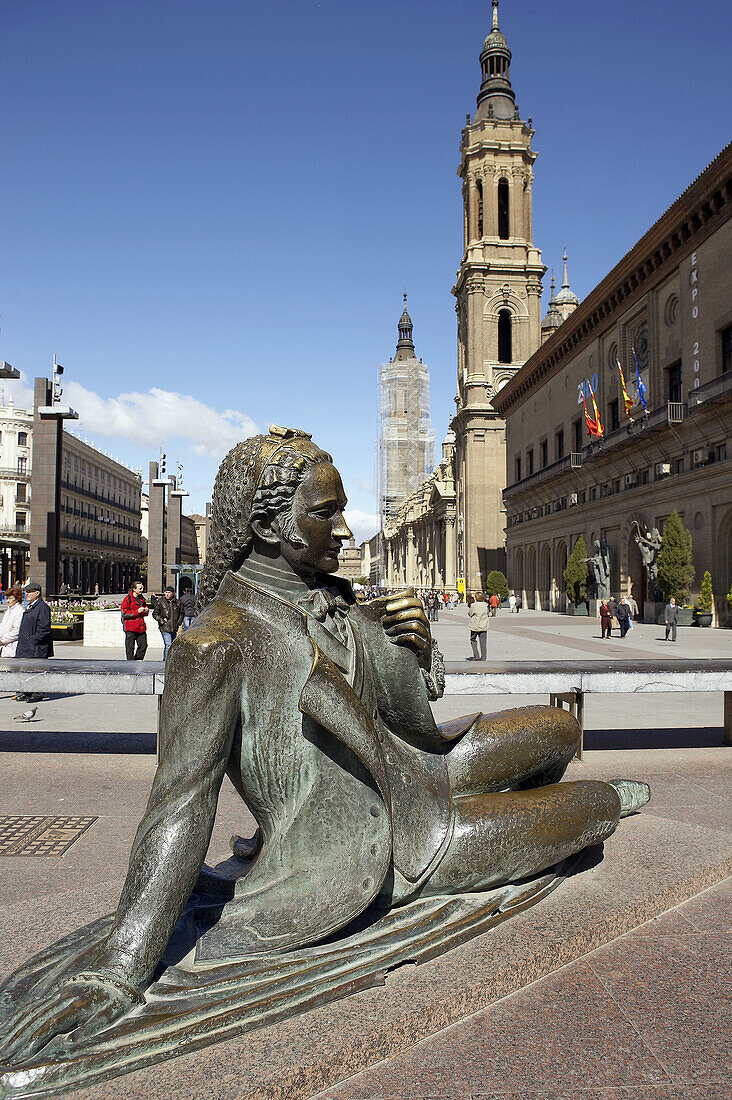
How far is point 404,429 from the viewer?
96.1 m

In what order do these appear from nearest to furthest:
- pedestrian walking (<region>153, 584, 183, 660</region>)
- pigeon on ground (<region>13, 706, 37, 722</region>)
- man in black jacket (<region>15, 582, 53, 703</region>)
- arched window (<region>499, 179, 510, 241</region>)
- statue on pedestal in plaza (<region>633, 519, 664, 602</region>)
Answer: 1. pigeon on ground (<region>13, 706, 37, 722</region>)
2. man in black jacket (<region>15, 582, 53, 703</region>)
3. pedestrian walking (<region>153, 584, 183, 660</region>)
4. statue on pedestal in plaza (<region>633, 519, 664, 602</region>)
5. arched window (<region>499, 179, 510, 241</region>)

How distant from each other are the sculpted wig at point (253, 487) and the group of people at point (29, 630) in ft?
26.9

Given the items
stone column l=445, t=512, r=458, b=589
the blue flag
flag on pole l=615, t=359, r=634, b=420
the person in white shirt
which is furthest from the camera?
stone column l=445, t=512, r=458, b=589

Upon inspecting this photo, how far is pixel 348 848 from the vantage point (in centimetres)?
204

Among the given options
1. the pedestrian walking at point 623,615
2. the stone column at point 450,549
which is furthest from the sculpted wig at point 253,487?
the stone column at point 450,549

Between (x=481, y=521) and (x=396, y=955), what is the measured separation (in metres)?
62.9

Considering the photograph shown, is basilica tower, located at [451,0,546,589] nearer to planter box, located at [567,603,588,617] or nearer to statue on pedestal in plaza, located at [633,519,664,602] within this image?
planter box, located at [567,603,588,617]

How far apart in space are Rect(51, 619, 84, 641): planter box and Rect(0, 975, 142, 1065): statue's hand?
1993 cm

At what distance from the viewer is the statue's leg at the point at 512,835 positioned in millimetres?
2291

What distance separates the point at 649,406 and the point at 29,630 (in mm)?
31458

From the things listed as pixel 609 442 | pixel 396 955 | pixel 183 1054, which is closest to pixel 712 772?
pixel 396 955

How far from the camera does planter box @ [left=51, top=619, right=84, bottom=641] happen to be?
Result: 20.2 m

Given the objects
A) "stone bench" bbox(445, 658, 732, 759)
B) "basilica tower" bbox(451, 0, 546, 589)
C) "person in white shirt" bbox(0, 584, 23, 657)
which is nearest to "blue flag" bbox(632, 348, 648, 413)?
"basilica tower" bbox(451, 0, 546, 589)

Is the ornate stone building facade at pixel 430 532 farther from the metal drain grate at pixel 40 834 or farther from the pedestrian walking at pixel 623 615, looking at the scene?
the metal drain grate at pixel 40 834
